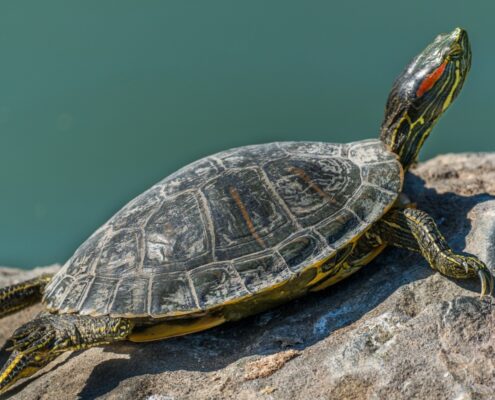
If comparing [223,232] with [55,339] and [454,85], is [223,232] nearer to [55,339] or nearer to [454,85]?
[55,339]

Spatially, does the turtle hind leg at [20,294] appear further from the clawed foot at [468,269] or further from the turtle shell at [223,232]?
the clawed foot at [468,269]

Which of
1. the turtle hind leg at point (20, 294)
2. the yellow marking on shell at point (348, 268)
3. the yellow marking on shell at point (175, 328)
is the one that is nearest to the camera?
the yellow marking on shell at point (175, 328)

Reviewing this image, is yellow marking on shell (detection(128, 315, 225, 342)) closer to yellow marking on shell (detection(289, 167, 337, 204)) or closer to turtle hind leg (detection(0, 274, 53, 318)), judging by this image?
yellow marking on shell (detection(289, 167, 337, 204))

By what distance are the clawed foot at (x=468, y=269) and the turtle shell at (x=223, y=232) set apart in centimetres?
62

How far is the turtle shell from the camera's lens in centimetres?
416

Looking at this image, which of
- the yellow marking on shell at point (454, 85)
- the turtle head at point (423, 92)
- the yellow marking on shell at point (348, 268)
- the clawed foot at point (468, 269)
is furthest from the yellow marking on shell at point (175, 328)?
the yellow marking on shell at point (454, 85)

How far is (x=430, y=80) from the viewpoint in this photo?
16.5 feet

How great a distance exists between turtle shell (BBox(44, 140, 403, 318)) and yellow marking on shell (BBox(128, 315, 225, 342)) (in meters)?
0.22

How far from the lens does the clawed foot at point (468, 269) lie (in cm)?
397

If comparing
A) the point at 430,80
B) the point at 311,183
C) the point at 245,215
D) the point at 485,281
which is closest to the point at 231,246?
the point at 245,215

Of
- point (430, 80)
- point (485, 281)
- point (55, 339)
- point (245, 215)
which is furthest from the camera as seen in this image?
point (430, 80)

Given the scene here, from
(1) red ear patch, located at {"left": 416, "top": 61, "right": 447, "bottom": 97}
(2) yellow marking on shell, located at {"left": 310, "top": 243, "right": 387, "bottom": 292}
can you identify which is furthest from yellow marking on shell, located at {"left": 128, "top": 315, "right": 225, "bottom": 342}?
(1) red ear patch, located at {"left": 416, "top": 61, "right": 447, "bottom": 97}

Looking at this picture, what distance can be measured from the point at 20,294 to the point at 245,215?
221cm

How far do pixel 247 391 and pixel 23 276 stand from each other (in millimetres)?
3776
